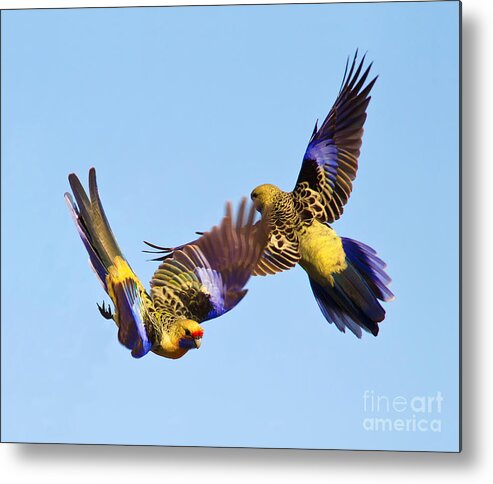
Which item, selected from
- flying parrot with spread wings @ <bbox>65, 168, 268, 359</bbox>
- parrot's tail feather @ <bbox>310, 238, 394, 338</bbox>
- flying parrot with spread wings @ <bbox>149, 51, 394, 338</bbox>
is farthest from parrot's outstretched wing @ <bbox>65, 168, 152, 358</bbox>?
parrot's tail feather @ <bbox>310, 238, 394, 338</bbox>

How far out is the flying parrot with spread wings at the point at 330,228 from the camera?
208 centimetres

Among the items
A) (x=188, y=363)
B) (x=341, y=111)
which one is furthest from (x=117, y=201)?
(x=341, y=111)

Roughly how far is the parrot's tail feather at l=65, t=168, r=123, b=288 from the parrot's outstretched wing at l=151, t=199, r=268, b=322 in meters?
0.11

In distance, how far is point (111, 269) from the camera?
2135 millimetres

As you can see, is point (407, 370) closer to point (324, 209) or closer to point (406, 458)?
point (406, 458)

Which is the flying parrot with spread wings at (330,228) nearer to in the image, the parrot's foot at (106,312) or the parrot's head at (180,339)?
the parrot's head at (180,339)

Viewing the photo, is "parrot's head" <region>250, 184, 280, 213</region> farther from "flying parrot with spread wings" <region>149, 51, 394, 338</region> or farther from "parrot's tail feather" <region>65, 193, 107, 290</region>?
"parrot's tail feather" <region>65, 193, 107, 290</region>

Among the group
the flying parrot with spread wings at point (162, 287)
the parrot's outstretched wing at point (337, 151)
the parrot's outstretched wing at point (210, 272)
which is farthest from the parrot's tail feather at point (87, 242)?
the parrot's outstretched wing at point (337, 151)

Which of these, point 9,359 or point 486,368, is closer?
point 486,368

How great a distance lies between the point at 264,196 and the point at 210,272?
220mm

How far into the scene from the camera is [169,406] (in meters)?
2.12

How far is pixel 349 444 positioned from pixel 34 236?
2.62ft

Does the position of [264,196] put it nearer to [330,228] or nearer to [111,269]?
[330,228]

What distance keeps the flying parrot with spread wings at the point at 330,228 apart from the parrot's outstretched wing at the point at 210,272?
6 centimetres
